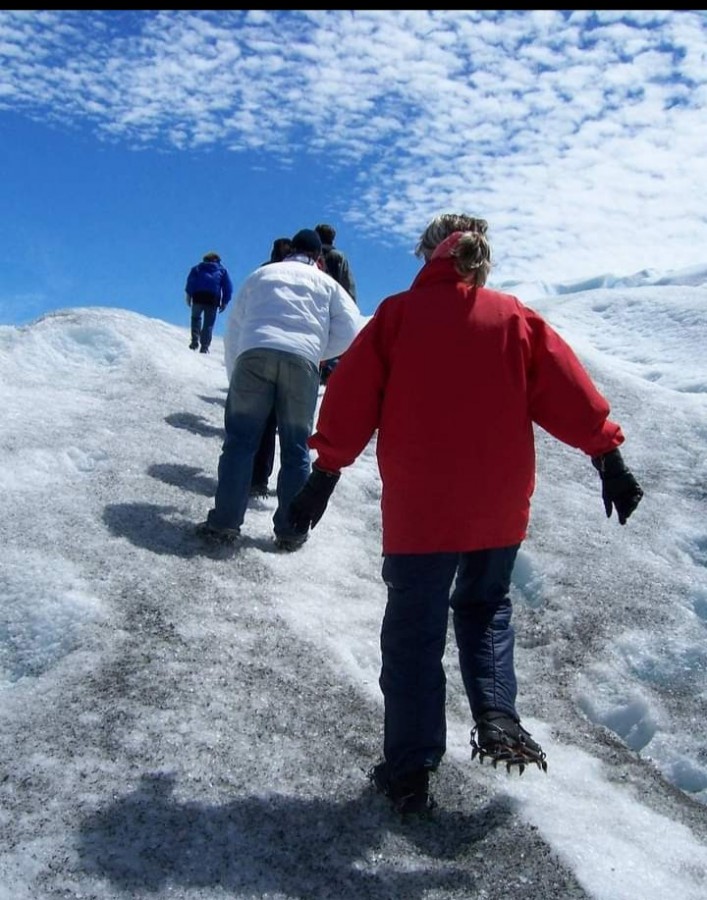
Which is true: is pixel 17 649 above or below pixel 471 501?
below

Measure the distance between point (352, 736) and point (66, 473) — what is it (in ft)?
11.4

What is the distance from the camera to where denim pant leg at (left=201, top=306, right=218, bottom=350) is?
1450cm

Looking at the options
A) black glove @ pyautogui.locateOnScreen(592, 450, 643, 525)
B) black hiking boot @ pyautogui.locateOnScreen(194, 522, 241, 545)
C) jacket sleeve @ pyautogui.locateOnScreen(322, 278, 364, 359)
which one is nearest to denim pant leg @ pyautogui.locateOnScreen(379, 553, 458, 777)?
black glove @ pyautogui.locateOnScreen(592, 450, 643, 525)

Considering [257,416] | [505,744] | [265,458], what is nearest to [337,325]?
[257,416]

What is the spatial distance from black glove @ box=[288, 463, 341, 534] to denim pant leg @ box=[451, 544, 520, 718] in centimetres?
63

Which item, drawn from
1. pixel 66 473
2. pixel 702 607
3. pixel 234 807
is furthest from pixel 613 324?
pixel 234 807

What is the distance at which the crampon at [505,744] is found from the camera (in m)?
3.15

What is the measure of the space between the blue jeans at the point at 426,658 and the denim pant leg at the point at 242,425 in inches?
92.5

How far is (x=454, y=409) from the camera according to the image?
3.32 meters

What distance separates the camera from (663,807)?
3549mm

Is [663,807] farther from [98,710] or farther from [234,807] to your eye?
[98,710]

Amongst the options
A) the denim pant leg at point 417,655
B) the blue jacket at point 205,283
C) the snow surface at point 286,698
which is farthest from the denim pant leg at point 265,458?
the blue jacket at point 205,283

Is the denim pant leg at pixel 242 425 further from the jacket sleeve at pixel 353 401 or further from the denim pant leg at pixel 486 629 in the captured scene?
the denim pant leg at pixel 486 629

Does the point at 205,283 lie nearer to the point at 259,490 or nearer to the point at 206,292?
the point at 206,292
